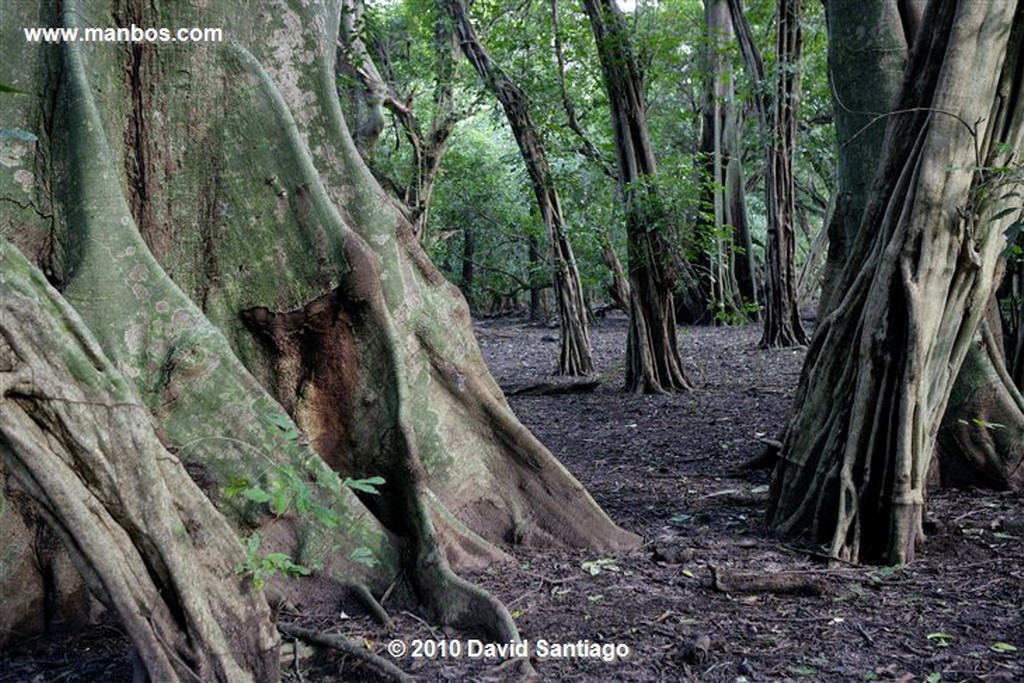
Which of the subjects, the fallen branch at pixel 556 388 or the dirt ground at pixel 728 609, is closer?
the dirt ground at pixel 728 609

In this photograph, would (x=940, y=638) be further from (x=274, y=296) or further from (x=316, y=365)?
(x=274, y=296)

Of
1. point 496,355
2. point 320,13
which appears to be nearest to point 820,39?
point 496,355

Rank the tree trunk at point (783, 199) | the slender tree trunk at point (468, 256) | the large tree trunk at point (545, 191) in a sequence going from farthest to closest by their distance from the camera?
the slender tree trunk at point (468, 256), the tree trunk at point (783, 199), the large tree trunk at point (545, 191)

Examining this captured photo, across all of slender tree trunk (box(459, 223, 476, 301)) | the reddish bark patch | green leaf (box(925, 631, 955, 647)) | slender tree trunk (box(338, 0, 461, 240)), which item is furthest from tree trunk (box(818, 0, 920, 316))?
slender tree trunk (box(459, 223, 476, 301))

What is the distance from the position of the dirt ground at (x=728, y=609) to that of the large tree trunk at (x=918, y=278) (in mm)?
315

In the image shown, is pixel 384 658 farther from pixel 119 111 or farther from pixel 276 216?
pixel 119 111

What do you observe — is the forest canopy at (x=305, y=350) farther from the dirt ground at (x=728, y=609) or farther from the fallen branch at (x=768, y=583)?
the fallen branch at (x=768, y=583)

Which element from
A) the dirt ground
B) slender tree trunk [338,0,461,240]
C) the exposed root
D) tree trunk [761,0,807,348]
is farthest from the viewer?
slender tree trunk [338,0,461,240]

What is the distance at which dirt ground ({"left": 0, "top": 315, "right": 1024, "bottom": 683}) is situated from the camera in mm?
3486

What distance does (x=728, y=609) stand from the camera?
4.05 meters

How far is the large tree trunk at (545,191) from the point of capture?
1203cm

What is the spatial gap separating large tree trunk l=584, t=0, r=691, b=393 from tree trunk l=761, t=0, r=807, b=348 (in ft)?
14.9

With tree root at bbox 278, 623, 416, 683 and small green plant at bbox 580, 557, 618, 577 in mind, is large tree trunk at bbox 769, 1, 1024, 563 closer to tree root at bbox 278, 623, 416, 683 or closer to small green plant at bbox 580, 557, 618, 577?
small green plant at bbox 580, 557, 618, 577

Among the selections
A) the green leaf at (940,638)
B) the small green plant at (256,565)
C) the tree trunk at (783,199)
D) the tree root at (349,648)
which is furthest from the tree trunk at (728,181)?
the small green plant at (256,565)
